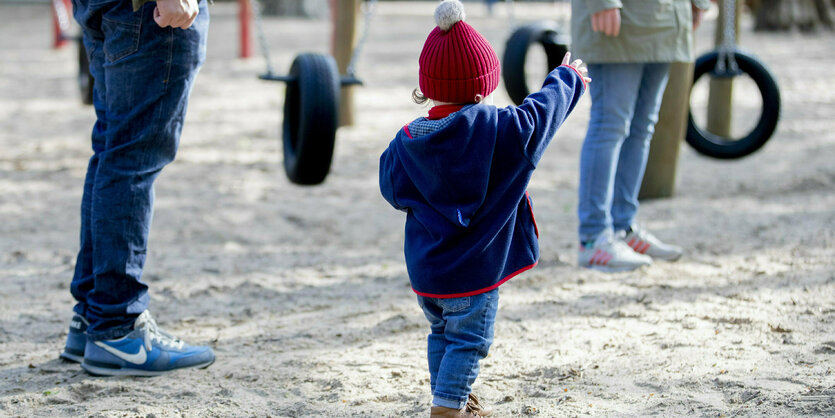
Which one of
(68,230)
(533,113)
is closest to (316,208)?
(68,230)

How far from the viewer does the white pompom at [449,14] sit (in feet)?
6.36

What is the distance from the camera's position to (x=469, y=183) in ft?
6.39

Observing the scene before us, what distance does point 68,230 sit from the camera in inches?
161

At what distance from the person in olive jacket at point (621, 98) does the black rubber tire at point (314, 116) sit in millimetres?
1092

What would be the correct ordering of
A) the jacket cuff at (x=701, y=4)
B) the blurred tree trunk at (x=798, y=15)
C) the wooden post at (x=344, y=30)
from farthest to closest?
1. the blurred tree trunk at (x=798, y=15)
2. the wooden post at (x=344, y=30)
3. the jacket cuff at (x=701, y=4)

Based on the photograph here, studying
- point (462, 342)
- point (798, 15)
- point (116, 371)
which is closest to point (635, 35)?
point (462, 342)

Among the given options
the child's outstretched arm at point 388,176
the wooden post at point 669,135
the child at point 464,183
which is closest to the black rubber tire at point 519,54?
the wooden post at point 669,135

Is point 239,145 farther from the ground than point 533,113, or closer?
closer

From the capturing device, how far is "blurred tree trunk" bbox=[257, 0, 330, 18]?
15750 millimetres

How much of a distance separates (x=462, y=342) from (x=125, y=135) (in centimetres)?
111

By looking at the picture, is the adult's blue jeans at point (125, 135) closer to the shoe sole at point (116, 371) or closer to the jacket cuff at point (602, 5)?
the shoe sole at point (116, 371)

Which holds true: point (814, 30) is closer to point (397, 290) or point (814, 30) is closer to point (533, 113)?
point (397, 290)

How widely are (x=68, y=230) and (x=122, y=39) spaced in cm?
202

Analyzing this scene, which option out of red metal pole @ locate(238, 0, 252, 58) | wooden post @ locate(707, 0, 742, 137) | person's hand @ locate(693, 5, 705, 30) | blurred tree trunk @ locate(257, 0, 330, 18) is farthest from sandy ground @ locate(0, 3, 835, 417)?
blurred tree trunk @ locate(257, 0, 330, 18)
